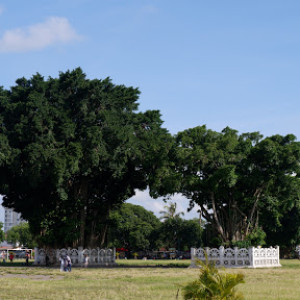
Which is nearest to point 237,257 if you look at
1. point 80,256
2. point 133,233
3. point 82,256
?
point 82,256

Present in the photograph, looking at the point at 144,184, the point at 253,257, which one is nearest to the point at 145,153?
the point at 144,184

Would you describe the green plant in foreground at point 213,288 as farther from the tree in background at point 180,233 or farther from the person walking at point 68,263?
the tree in background at point 180,233

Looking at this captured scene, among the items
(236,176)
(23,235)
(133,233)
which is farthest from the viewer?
(23,235)

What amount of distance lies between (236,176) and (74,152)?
12.8 meters

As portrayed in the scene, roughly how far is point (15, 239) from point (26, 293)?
14548cm

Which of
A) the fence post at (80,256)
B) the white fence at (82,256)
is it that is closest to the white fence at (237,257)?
the white fence at (82,256)

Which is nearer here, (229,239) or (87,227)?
(229,239)

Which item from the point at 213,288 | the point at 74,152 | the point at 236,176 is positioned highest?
the point at 74,152

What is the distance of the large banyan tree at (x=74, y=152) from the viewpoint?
42.2 meters

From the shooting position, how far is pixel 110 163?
142ft

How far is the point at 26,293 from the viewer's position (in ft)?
64.5

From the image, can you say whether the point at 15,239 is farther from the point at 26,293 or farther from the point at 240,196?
the point at 26,293

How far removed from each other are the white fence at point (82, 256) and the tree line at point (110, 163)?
44.5 inches

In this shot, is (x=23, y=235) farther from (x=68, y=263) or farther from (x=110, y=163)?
(x=68, y=263)
